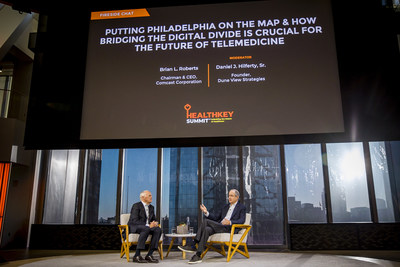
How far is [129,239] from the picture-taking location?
→ 4.87 meters

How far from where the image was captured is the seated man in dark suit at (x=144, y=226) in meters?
4.59

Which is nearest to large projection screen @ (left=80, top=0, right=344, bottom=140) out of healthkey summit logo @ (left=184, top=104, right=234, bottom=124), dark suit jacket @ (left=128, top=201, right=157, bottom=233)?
healthkey summit logo @ (left=184, top=104, right=234, bottom=124)

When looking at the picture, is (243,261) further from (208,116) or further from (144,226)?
(208,116)

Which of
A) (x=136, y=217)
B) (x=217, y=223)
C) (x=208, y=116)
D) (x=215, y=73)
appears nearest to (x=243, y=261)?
(x=217, y=223)

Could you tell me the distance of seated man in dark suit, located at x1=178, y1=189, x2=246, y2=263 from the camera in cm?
455

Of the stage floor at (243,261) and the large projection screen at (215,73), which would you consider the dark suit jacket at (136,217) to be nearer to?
the stage floor at (243,261)

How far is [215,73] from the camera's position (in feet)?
14.8

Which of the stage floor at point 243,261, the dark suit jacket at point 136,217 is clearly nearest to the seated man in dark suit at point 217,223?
the stage floor at point 243,261

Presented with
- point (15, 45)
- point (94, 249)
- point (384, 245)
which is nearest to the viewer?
point (384, 245)

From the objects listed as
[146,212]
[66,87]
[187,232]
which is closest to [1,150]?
[66,87]

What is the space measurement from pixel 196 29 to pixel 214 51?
46cm

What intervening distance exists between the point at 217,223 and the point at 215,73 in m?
2.12

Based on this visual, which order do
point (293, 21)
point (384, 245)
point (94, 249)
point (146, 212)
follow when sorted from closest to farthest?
point (293, 21)
point (146, 212)
point (384, 245)
point (94, 249)

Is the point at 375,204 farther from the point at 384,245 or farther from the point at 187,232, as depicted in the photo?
the point at 187,232
